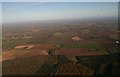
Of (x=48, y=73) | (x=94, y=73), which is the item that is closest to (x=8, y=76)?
(x=48, y=73)

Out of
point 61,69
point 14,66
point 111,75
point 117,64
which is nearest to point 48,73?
point 61,69

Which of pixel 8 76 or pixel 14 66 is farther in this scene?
pixel 14 66

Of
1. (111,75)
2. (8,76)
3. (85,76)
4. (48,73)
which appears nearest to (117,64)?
(111,75)

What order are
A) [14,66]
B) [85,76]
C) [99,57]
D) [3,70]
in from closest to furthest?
1. [85,76]
2. [3,70]
3. [14,66]
4. [99,57]

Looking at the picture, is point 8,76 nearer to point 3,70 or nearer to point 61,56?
point 3,70

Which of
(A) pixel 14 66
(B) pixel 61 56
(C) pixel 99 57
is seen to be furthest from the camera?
(B) pixel 61 56

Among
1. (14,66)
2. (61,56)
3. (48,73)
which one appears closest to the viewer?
(48,73)

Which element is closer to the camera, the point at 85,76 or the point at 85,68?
the point at 85,76

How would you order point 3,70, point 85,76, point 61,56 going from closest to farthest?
point 85,76 < point 3,70 < point 61,56

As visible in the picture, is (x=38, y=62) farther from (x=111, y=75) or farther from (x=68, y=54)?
(x=111, y=75)
